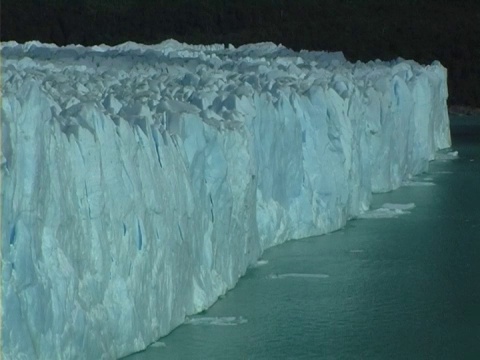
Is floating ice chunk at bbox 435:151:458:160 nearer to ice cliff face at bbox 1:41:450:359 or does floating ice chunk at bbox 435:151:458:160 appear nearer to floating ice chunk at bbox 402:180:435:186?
floating ice chunk at bbox 402:180:435:186

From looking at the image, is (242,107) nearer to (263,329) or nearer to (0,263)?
(263,329)

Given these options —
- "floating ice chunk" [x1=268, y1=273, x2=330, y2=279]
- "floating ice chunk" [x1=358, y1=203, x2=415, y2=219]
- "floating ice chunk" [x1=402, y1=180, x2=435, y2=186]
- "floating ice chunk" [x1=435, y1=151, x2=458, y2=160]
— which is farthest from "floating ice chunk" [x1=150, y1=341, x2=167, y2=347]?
"floating ice chunk" [x1=435, y1=151, x2=458, y2=160]

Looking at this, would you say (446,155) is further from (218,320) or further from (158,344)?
(158,344)

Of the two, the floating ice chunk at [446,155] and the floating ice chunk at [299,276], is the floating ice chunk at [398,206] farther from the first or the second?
the floating ice chunk at [446,155]

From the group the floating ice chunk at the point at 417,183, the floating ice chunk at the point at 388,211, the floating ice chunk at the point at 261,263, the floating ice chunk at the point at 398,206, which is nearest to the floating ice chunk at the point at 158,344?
the floating ice chunk at the point at 261,263

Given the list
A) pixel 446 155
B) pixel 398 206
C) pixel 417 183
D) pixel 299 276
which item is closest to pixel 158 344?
pixel 299 276

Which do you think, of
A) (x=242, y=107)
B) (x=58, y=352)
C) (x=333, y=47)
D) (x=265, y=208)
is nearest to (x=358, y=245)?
(x=265, y=208)

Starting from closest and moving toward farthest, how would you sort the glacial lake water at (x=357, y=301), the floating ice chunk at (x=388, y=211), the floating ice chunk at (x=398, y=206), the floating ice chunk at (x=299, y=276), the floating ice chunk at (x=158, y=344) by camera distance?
the floating ice chunk at (x=158, y=344) → the glacial lake water at (x=357, y=301) → the floating ice chunk at (x=299, y=276) → the floating ice chunk at (x=388, y=211) → the floating ice chunk at (x=398, y=206)
